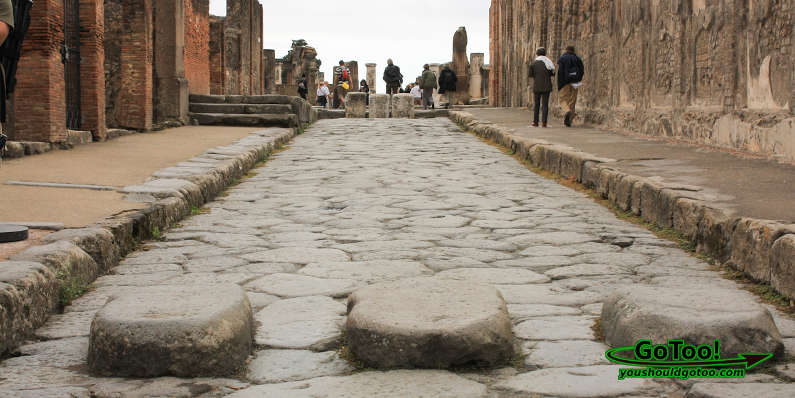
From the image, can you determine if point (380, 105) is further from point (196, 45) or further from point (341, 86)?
point (341, 86)

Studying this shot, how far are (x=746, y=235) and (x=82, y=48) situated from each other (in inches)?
362

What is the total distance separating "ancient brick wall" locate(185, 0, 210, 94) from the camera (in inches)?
646

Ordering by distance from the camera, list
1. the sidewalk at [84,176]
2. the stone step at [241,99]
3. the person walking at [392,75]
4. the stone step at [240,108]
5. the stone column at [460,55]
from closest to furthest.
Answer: the sidewalk at [84,176], the stone step at [240,108], the stone step at [241,99], the person walking at [392,75], the stone column at [460,55]

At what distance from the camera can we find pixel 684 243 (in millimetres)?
4973

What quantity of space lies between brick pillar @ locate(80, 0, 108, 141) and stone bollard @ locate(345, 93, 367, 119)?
12.7 meters

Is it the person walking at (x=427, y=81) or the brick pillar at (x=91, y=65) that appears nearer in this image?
the brick pillar at (x=91, y=65)

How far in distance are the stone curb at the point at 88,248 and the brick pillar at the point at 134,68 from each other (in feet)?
19.4

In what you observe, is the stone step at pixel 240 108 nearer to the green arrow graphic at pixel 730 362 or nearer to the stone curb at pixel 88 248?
the stone curb at pixel 88 248

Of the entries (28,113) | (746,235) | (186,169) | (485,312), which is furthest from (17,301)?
(28,113)

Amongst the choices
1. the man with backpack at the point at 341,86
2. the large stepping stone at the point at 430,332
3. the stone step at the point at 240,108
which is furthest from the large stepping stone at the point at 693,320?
the man with backpack at the point at 341,86

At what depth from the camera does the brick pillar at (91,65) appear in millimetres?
10719

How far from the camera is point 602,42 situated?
14.6 m

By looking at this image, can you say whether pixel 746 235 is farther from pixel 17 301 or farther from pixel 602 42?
pixel 602 42

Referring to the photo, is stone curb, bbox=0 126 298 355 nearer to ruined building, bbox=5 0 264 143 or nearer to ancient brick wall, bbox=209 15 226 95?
ruined building, bbox=5 0 264 143
